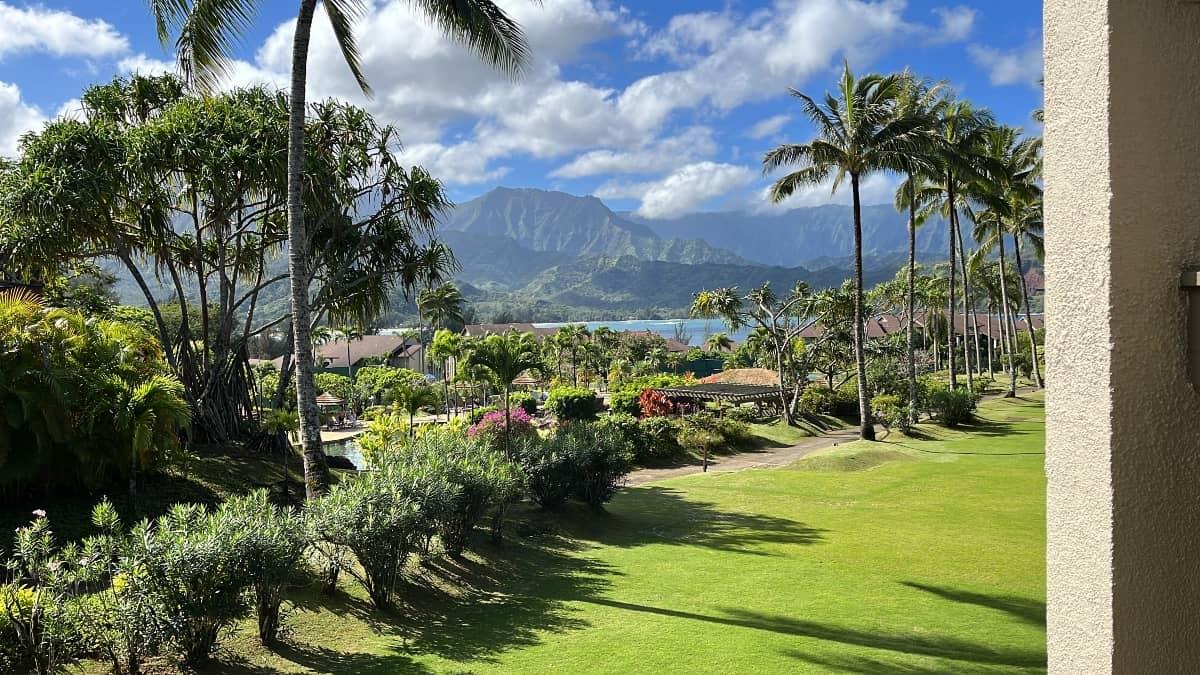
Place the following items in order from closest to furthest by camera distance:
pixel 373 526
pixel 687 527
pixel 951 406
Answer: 1. pixel 373 526
2. pixel 687 527
3. pixel 951 406

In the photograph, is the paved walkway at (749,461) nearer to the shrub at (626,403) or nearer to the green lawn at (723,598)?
the green lawn at (723,598)

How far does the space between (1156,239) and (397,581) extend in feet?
27.2

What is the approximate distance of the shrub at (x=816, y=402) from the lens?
1399 inches

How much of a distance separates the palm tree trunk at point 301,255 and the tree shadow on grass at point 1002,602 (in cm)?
820

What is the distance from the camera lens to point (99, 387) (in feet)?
34.0

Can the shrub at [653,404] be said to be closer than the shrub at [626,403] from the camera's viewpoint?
Yes

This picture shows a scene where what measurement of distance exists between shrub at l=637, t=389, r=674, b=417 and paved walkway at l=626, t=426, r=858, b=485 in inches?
192

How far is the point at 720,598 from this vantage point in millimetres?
8758

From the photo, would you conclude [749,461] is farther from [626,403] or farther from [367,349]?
[367,349]

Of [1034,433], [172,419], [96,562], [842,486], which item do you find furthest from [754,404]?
[96,562]

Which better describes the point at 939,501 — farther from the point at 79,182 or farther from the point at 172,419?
the point at 79,182

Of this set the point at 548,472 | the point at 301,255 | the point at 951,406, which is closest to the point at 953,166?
the point at 951,406

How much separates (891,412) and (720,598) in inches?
921

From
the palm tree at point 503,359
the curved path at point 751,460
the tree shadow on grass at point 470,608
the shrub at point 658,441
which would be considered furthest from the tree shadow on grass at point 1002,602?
the shrub at point 658,441
